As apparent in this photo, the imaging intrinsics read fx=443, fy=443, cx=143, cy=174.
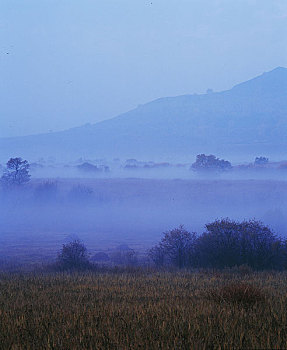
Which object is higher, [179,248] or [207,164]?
[207,164]

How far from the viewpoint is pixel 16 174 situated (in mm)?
105000

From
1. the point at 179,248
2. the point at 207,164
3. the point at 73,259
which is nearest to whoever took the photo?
the point at 73,259

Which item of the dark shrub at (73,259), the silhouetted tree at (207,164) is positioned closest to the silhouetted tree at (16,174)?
the silhouetted tree at (207,164)

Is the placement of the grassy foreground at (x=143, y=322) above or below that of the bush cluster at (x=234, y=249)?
below

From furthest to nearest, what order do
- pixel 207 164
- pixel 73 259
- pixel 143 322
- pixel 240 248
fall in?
pixel 207 164, pixel 73 259, pixel 240 248, pixel 143 322

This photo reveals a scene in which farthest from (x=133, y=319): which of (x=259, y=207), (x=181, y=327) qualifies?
(x=259, y=207)

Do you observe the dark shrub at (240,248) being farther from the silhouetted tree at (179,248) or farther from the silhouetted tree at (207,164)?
the silhouetted tree at (207,164)

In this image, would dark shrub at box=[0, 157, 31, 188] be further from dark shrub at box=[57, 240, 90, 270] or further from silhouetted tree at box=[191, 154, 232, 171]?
dark shrub at box=[57, 240, 90, 270]

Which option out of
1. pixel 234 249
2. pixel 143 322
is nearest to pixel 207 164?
pixel 234 249

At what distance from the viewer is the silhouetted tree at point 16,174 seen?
339ft

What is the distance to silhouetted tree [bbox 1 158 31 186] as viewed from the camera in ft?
339

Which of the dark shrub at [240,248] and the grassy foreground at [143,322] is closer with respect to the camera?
the grassy foreground at [143,322]

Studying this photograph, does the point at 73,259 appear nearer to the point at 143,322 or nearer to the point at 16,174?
the point at 143,322

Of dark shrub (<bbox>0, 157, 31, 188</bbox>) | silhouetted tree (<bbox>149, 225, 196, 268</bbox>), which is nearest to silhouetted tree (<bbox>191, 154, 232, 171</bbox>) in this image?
dark shrub (<bbox>0, 157, 31, 188</bbox>)
